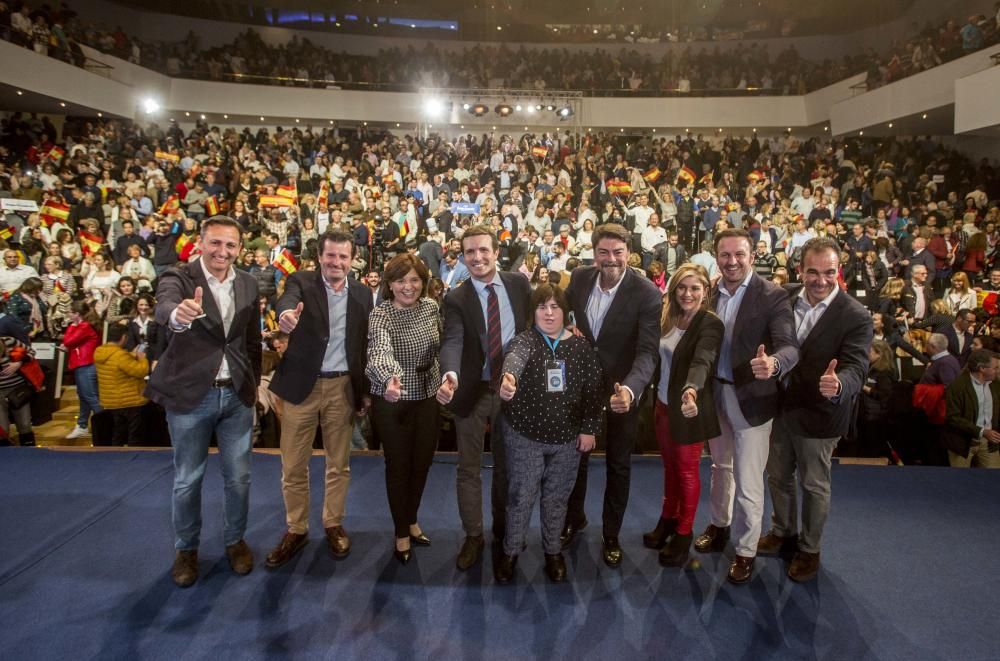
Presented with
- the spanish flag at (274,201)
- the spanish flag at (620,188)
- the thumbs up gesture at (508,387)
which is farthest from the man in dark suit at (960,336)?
the spanish flag at (274,201)

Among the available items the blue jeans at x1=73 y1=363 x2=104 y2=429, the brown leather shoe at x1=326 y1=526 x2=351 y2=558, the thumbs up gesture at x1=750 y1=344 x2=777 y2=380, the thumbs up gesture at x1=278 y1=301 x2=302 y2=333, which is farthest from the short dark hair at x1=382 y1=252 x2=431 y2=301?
the blue jeans at x1=73 y1=363 x2=104 y2=429

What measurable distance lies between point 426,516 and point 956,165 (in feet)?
47.7

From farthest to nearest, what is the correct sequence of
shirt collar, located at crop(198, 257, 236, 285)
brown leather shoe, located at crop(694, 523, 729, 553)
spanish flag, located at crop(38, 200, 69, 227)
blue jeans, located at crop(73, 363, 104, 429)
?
spanish flag, located at crop(38, 200, 69, 227) < blue jeans, located at crop(73, 363, 104, 429) < brown leather shoe, located at crop(694, 523, 729, 553) < shirt collar, located at crop(198, 257, 236, 285)

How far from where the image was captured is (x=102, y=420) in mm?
4602

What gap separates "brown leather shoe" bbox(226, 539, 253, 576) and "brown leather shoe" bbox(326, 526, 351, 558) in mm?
388

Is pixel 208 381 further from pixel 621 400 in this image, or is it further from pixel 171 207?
pixel 171 207

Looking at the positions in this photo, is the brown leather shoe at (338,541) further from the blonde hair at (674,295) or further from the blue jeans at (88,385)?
the blue jeans at (88,385)

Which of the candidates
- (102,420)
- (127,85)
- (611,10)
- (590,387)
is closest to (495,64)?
(611,10)

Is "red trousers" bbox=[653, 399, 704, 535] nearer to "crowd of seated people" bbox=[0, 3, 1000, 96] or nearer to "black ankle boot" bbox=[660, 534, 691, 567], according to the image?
"black ankle boot" bbox=[660, 534, 691, 567]

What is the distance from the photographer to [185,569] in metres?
2.67

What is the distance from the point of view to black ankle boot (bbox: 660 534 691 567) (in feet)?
9.35

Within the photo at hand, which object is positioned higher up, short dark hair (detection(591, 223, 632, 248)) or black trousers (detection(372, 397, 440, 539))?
short dark hair (detection(591, 223, 632, 248))

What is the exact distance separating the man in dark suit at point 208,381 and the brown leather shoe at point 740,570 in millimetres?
2366

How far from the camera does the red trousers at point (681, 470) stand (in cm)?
277
